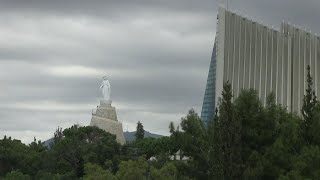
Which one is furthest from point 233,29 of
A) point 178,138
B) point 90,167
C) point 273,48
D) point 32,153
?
point 90,167

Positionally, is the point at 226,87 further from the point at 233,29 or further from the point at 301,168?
the point at 233,29

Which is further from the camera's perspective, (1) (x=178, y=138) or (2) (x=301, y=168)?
(1) (x=178, y=138)

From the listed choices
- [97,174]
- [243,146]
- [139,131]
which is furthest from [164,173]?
[139,131]

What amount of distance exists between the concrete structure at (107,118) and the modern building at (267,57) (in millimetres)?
10545

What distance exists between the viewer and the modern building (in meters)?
57.4

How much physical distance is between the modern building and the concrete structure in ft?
34.6

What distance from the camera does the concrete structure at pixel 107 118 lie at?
66125 mm

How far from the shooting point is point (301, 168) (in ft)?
89.2

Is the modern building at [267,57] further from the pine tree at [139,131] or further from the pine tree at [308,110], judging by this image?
the pine tree at [308,110]

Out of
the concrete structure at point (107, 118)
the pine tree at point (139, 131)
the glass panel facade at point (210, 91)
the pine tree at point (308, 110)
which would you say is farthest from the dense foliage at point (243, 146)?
the glass panel facade at point (210, 91)

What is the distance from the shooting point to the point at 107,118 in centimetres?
6669

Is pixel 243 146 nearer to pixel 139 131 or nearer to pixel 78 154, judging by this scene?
pixel 78 154

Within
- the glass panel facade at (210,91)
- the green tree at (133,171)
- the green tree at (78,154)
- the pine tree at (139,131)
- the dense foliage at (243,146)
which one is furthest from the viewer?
the glass panel facade at (210,91)

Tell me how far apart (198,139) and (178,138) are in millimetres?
1020
